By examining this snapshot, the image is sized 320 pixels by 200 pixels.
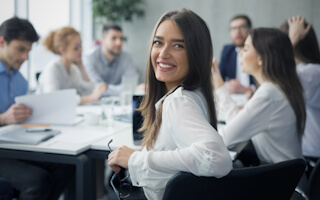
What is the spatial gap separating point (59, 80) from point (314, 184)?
2027mm

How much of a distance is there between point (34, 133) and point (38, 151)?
188 millimetres

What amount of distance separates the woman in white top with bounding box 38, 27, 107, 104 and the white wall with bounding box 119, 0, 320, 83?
2662 mm

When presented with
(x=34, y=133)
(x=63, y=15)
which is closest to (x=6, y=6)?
(x=34, y=133)

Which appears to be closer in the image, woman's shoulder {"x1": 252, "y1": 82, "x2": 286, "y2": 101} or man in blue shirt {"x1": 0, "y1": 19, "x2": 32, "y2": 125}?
woman's shoulder {"x1": 252, "y1": 82, "x2": 286, "y2": 101}

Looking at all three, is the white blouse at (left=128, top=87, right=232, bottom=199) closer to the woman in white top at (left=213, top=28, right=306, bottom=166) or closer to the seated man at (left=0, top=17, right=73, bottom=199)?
the woman in white top at (left=213, top=28, right=306, bottom=166)

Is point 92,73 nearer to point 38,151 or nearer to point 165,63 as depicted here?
point 38,151

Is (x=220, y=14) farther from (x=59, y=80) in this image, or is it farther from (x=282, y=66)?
(x=282, y=66)

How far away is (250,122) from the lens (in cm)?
155

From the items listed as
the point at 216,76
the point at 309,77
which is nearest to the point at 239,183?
the point at 216,76

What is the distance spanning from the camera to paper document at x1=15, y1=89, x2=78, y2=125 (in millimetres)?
1843

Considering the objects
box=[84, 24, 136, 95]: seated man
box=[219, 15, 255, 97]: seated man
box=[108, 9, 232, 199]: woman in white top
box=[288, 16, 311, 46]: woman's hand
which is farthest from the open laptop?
box=[219, 15, 255, 97]: seated man

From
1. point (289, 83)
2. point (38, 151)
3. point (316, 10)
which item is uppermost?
point (316, 10)

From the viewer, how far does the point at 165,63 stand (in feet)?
3.74

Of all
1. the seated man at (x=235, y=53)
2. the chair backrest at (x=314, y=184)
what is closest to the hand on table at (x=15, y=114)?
the chair backrest at (x=314, y=184)
